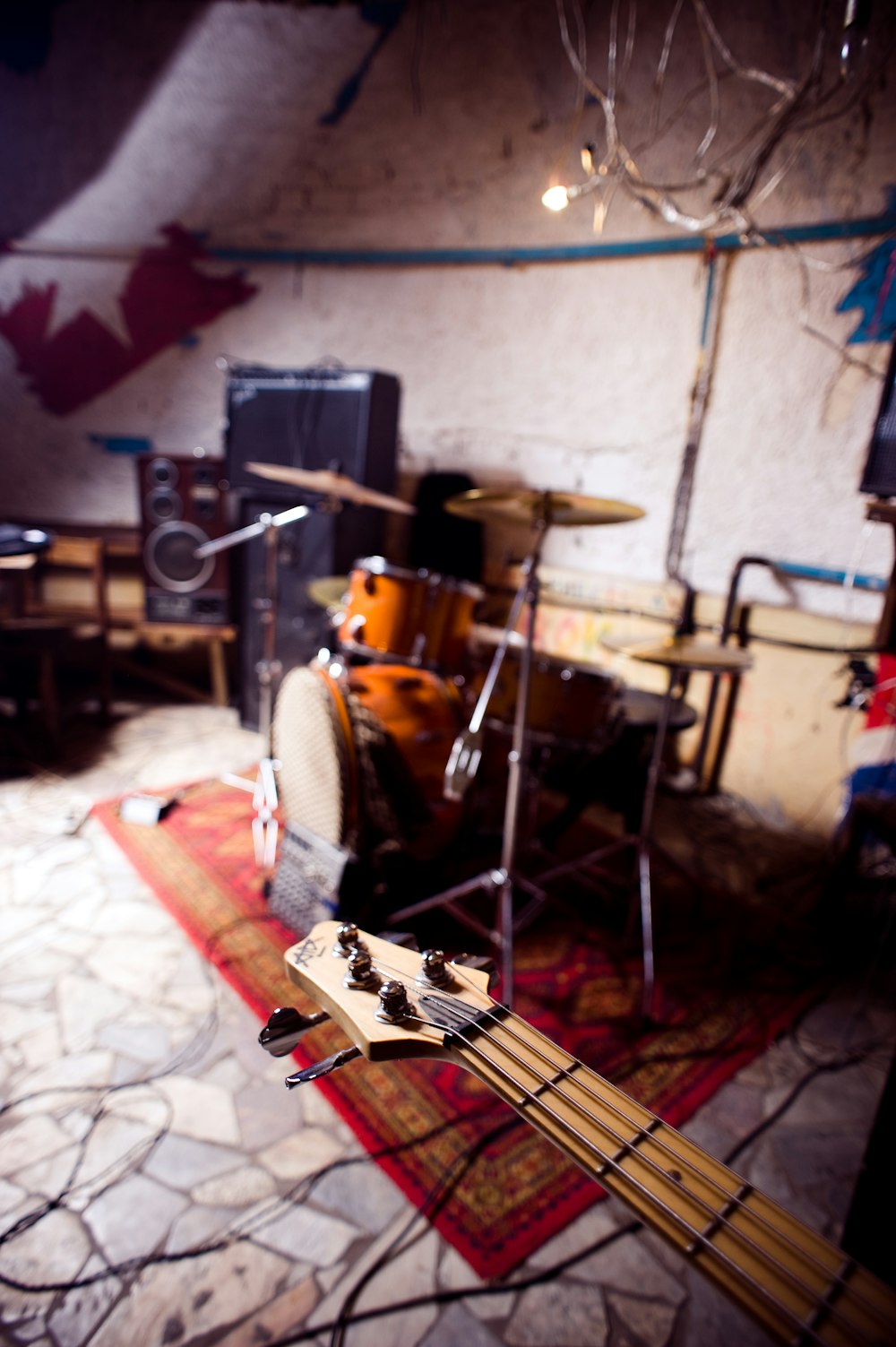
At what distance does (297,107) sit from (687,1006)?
547 cm

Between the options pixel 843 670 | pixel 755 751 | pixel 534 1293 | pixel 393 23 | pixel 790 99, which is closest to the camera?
pixel 534 1293

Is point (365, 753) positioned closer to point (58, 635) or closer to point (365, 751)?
point (365, 751)

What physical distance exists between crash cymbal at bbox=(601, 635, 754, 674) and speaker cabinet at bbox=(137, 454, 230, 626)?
293 centimetres

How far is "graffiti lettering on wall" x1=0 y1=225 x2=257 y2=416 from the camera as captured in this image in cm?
490

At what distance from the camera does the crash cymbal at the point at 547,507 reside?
2029mm

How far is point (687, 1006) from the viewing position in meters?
2.39

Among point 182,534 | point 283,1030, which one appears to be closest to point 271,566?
point 182,534

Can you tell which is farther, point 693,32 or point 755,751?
point 755,751

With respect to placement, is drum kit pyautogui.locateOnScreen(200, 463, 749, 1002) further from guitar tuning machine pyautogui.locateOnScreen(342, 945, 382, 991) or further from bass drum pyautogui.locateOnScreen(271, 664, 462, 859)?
guitar tuning machine pyautogui.locateOnScreen(342, 945, 382, 991)

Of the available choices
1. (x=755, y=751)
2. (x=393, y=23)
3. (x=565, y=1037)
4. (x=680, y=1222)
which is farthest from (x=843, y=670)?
(x=393, y=23)

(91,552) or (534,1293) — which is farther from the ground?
(91,552)

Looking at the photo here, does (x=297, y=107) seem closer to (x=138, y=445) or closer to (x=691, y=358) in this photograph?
(x=138, y=445)

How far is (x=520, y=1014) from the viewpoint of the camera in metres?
2.36

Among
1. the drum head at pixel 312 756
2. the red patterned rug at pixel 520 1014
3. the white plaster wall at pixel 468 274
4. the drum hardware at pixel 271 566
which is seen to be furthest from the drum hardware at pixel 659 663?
the white plaster wall at pixel 468 274
